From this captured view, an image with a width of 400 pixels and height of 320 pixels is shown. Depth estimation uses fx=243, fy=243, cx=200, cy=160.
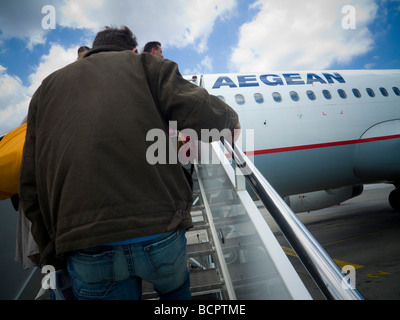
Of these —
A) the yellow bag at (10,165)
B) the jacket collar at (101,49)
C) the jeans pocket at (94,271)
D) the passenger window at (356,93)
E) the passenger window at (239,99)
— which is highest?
the passenger window at (356,93)

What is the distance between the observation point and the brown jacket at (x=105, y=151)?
93cm

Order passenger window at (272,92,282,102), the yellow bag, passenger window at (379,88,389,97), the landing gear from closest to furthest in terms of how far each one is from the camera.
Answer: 1. the yellow bag
2. passenger window at (272,92,282,102)
3. passenger window at (379,88,389,97)
4. the landing gear

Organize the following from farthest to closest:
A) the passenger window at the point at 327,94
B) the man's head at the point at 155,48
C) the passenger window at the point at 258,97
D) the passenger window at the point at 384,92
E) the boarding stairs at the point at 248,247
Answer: the passenger window at the point at 384,92 → the passenger window at the point at 327,94 → the passenger window at the point at 258,97 → the man's head at the point at 155,48 → the boarding stairs at the point at 248,247

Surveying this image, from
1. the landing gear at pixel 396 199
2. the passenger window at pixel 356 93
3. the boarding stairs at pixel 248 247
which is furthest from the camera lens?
the landing gear at pixel 396 199

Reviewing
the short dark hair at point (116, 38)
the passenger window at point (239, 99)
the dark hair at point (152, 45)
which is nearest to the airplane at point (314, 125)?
the passenger window at point (239, 99)

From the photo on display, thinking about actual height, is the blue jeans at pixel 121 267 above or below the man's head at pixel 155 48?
below

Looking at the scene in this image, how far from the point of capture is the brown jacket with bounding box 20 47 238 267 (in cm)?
93

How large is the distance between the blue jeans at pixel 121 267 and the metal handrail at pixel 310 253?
555mm

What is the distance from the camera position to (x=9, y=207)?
2.72 meters

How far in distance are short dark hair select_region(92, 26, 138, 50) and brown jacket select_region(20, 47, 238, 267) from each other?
150mm

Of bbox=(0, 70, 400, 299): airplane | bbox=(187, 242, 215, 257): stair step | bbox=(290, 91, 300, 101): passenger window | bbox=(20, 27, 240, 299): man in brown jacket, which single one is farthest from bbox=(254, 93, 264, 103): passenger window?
bbox=(20, 27, 240, 299): man in brown jacket

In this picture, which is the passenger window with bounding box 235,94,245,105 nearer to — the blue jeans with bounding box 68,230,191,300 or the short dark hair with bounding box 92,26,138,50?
the short dark hair with bounding box 92,26,138,50

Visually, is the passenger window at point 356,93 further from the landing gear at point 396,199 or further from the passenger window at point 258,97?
the landing gear at point 396,199
